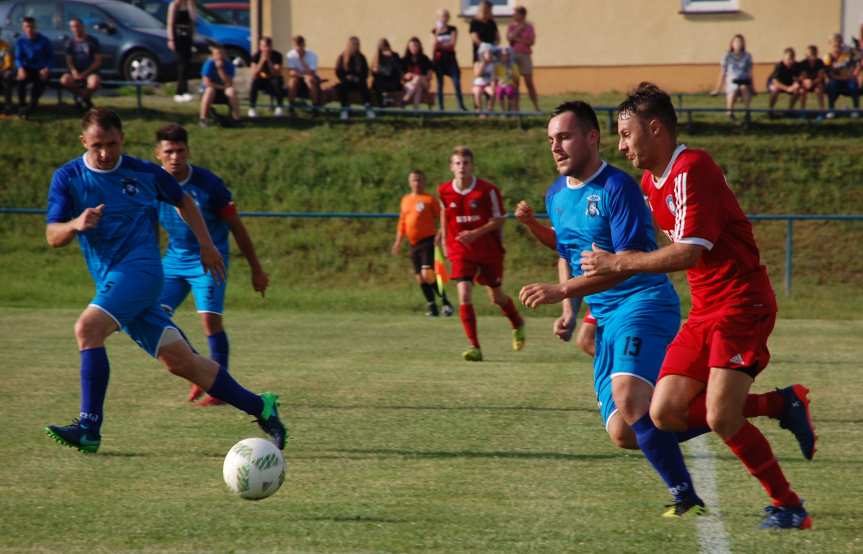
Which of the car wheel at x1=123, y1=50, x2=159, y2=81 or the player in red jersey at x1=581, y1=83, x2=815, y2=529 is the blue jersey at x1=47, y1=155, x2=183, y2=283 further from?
the car wheel at x1=123, y1=50, x2=159, y2=81

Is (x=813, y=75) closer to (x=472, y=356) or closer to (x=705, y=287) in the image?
(x=472, y=356)

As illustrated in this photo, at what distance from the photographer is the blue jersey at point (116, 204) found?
7.14 m

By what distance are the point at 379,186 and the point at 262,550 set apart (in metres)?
16.5

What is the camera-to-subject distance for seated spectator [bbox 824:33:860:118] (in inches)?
889

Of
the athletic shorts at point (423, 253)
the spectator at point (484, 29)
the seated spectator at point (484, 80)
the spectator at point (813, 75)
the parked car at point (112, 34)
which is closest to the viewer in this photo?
the athletic shorts at point (423, 253)

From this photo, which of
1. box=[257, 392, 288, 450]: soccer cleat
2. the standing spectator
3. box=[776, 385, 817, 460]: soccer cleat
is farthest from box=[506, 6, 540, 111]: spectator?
box=[776, 385, 817, 460]: soccer cleat

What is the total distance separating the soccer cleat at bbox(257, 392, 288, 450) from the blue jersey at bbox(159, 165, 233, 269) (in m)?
1.99

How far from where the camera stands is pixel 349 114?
23.8 m

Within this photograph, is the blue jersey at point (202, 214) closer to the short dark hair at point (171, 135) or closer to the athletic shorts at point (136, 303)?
the short dark hair at point (171, 135)

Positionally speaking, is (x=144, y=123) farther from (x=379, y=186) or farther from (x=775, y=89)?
(x=775, y=89)

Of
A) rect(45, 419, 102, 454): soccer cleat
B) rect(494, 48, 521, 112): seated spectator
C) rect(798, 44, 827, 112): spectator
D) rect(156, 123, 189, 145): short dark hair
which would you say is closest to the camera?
rect(45, 419, 102, 454): soccer cleat

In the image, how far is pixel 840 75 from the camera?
22703mm

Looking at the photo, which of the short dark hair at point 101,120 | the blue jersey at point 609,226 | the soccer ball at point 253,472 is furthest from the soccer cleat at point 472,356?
the soccer ball at point 253,472

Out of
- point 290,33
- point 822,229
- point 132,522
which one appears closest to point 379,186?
point 822,229
